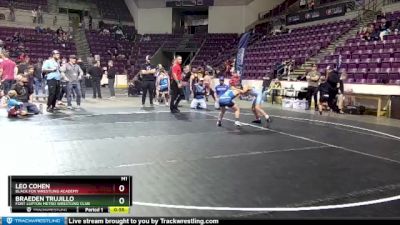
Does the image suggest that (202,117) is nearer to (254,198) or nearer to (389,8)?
(254,198)

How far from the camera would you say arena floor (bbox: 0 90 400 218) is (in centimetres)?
440

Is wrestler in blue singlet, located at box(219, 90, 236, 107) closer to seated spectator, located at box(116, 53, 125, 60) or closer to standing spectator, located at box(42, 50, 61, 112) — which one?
standing spectator, located at box(42, 50, 61, 112)

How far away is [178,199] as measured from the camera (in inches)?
177

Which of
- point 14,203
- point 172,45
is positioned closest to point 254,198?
point 14,203

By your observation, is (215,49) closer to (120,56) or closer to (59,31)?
(120,56)

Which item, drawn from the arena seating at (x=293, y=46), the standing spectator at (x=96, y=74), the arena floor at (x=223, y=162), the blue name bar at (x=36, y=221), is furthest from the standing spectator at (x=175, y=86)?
the arena seating at (x=293, y=46)

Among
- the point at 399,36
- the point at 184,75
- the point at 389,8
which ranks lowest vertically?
the point at 184,75

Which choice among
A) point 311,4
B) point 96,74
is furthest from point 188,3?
point 96,74

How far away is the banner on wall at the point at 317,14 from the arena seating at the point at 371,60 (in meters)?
5.53

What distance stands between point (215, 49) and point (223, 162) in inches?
1065

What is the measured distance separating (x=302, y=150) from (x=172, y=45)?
2858 centimetres

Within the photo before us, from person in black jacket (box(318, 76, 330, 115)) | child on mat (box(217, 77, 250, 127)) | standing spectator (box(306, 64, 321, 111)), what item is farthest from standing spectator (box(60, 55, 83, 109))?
standing spectator (box(306, 64, 321, 111))

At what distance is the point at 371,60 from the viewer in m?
17.0

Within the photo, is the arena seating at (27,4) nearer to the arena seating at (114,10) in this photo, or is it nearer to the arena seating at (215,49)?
the arena seating at (114,10)
